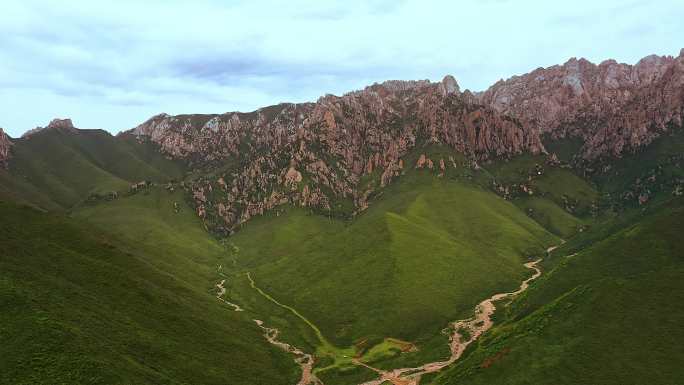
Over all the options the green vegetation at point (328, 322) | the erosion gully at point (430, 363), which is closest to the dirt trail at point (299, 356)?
the erosion gully at point (430, 363)

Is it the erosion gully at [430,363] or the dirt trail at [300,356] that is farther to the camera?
the dirt trail at [300,356]

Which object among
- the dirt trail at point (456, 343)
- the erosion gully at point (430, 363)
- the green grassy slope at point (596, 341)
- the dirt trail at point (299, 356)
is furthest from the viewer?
the dirt trail at point (299, 356)

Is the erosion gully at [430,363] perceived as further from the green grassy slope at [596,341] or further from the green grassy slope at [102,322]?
the green grassy slope at [596,341]

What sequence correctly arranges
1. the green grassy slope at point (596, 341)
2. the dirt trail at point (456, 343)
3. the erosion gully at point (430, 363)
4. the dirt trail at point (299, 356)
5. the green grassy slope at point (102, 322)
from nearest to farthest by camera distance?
the green grassy slope at point (102, 322), the green grassy slope at point (596, 341), the dirt trail at point (456, 343), the erosion gully at point (430, 363), the dirt trail at point (299, 356)

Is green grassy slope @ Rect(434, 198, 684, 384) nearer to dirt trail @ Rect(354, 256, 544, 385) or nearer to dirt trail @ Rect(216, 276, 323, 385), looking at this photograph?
dirt trail @ Rect(354, 256, 544, 385)

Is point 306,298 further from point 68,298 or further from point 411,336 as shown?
point 68,298

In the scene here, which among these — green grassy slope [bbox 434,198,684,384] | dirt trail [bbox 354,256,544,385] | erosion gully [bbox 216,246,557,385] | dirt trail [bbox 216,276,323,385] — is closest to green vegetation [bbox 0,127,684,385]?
green grassy slope [bbox 434,198,684,384]

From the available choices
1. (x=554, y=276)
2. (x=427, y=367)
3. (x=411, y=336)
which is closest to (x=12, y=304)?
(x=427, y=367)
